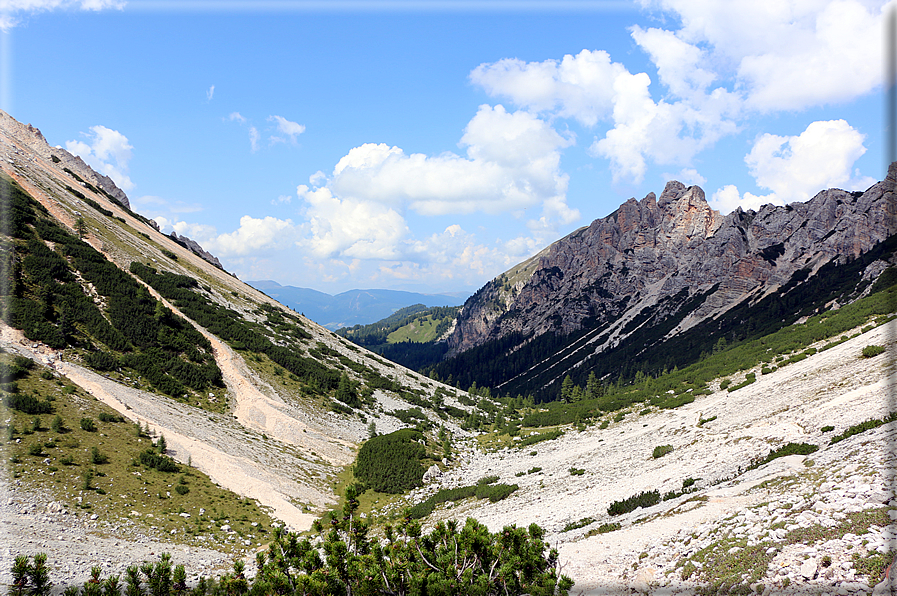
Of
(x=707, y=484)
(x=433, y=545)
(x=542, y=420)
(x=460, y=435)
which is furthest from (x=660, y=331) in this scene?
(x=433, y=545)

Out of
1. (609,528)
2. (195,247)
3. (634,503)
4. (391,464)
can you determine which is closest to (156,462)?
(391,464)

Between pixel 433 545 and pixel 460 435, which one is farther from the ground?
pixel 433 545

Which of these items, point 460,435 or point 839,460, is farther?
point 460,435

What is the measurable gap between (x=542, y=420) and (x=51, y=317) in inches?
2552

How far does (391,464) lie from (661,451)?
2499 centimetres

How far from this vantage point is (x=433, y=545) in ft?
47.5

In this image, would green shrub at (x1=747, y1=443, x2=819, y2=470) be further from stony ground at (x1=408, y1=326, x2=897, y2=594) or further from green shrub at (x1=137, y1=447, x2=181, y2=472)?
green shrub at (x1=137, y1=447, x2=181, y2=472)

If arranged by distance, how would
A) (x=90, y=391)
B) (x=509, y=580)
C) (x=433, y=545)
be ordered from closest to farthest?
(x=509, y=580), (x=433, y=545), (x=90, y=391)

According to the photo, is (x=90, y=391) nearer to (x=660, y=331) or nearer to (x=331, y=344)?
(x=331, y=344)

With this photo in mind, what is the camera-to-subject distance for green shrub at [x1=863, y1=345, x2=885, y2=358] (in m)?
35.1

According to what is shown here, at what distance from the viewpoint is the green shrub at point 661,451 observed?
32.3 metres

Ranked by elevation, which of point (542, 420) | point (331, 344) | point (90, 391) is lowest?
point (542, 420)

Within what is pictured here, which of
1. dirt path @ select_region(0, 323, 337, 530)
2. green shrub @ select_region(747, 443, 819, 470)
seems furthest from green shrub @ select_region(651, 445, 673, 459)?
dirt path @ select_region(0, 323, 337, 530)

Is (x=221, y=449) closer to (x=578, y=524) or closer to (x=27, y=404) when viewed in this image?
(x=27, y=404)
